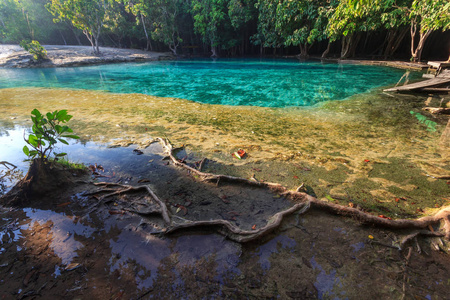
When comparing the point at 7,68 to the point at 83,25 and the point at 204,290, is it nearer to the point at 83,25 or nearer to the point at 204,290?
the point at 83,25

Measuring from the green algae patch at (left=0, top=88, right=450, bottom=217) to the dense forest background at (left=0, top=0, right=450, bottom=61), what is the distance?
11.0m

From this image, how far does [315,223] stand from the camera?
107 inches

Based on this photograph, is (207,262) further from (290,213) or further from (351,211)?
(351,211)

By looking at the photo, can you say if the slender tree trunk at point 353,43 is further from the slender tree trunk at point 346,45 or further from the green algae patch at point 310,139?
the green algae patch at point 310,139

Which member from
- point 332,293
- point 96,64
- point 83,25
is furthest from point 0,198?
point 83,25

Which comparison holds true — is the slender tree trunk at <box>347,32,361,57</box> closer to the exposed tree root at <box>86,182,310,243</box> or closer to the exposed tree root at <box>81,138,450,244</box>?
the exposed tree root at <box>81,138,450,244</box>

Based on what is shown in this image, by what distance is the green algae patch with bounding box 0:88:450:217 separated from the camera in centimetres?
346

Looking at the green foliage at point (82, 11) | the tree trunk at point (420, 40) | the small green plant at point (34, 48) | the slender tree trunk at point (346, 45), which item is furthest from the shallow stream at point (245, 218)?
the green foliage at point (82, 11)

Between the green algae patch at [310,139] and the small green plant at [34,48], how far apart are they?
20.9 meters

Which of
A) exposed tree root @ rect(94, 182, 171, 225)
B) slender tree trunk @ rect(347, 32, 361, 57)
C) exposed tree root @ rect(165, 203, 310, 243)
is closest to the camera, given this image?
exposed tree root @ rect(165, 203, 310, 243)

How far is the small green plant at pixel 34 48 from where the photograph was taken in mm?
23703

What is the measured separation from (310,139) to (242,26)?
35.8m

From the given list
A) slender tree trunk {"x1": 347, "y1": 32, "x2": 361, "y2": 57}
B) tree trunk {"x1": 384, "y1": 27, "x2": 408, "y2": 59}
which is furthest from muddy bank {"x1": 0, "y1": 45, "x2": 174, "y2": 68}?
tree trunk {"x1": 384, "y1": 27, "x2": 408, "y2": 59}

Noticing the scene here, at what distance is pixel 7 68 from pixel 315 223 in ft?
116
